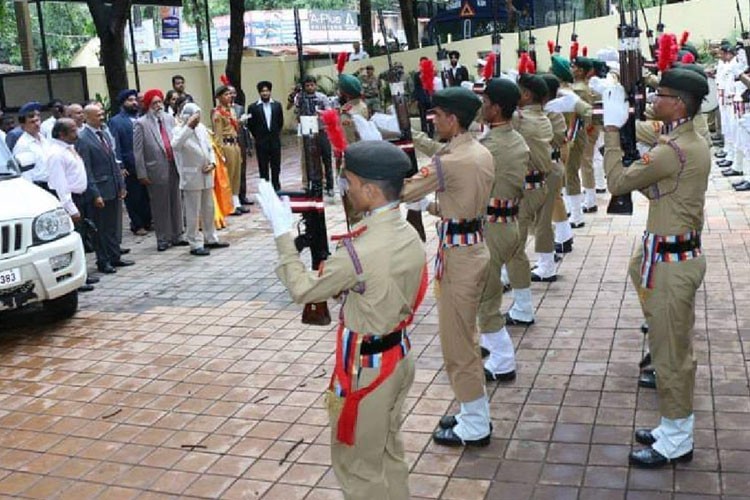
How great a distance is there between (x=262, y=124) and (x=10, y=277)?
6117 millimetres

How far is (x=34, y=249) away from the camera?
705 cm

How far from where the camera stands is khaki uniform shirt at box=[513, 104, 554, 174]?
6582mm

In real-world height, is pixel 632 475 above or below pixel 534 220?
below

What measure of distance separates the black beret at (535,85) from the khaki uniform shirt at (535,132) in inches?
3.8

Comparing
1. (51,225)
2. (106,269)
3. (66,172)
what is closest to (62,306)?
(51,225)

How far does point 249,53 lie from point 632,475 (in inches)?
1214

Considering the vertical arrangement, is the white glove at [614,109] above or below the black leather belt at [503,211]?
above

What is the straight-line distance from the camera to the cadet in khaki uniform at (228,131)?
452 inches

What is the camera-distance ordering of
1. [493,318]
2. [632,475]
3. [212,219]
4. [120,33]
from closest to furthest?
1. [632,475]
2. [493,318]
3. [212,219]
4. [120,33]

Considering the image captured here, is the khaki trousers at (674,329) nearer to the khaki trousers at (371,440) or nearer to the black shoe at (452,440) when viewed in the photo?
the black shoe at (452,440)

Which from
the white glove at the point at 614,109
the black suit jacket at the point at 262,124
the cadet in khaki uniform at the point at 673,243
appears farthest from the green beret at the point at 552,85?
the black suit jacket at the point at 262,124

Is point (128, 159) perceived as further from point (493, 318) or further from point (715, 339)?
point (715, 339)

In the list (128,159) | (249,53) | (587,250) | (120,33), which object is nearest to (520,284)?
(587,250)

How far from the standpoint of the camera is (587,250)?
8867 millimetres
